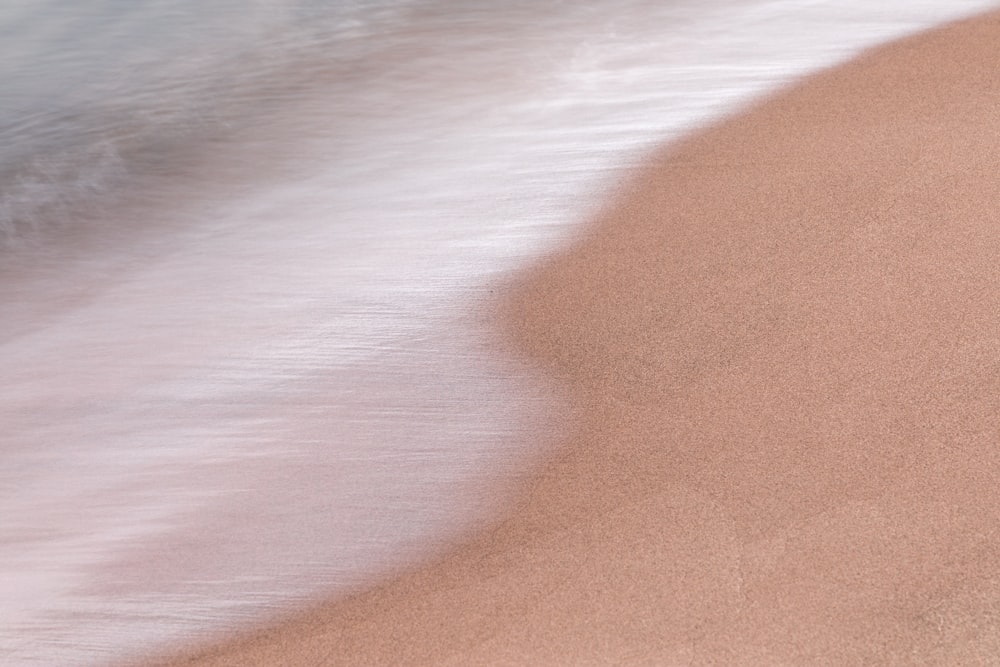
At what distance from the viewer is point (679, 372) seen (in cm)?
259

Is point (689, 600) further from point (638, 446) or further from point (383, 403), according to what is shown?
point (383, 403)

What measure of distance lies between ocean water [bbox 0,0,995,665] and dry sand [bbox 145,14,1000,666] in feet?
0.44

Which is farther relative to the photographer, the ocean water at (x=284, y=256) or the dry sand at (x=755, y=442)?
the ocean water at (x=284, y=256)

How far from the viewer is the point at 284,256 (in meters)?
3.32

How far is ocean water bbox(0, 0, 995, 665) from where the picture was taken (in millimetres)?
2262

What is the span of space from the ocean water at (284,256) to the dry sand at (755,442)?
0.13 m

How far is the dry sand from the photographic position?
78.0 inches

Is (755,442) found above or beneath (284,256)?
beneath

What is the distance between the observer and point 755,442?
7.75 feet

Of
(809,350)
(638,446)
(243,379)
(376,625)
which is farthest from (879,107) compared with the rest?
Result: (376,625)

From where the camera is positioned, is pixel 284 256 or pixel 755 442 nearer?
pixel 755 442

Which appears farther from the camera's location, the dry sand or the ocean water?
the ocean water

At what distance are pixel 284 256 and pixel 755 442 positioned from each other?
4.93 feet

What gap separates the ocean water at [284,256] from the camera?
2.26 metres
